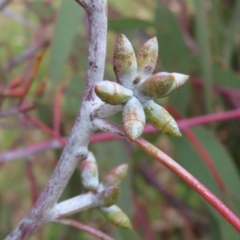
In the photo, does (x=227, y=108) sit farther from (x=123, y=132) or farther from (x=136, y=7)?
(x=136, y=7)

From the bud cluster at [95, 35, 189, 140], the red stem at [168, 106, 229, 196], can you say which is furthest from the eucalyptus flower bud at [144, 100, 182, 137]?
the red stem at [168, 106, 229, 196]

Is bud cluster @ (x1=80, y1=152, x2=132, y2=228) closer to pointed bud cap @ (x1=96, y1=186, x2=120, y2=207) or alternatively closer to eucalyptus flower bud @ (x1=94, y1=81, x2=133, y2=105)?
pointed bud cap @ (x1=96, y1=186, x2=120, y2=207)

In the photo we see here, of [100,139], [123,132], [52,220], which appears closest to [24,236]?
[52,220]

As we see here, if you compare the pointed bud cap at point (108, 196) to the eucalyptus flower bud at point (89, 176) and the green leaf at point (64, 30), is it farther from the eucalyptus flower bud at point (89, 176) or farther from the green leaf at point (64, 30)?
the green leaf at point (64, 30)

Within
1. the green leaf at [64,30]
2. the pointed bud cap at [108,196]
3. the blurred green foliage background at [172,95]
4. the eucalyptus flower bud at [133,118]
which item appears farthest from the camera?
the blurred green foliage background at [172,95]

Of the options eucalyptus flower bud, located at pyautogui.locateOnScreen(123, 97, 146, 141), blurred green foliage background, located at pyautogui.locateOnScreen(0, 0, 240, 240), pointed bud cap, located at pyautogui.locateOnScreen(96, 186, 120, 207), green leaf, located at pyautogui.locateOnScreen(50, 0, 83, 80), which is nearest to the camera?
eucalyptus flower bud, located at pyautogui.locateOnScreen(123, 97, 146, 141)

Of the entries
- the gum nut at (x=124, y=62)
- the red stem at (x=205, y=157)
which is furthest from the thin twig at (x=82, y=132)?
the red stem at (x=205, y=157)

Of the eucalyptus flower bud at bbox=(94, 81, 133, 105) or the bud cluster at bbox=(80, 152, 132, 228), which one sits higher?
the eucalyptus flower bud at bbox=(94, 81, 133, 105)
